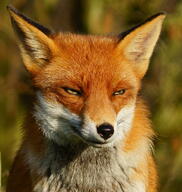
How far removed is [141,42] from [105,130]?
145 centimetres

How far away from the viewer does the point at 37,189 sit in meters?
6.64

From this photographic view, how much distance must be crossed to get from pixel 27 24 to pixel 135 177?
6.76 ft

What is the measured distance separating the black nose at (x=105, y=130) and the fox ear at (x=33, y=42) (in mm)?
1191

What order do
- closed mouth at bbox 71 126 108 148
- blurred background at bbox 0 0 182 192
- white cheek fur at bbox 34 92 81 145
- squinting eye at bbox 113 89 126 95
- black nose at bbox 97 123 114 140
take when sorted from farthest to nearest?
1. blurred background at bbox 0 0 182 192
2. squinting eye at bbox 113 89 126 95
3. white cheek fur at bbox 34 92 81 145
4. closed mouth at bbox 71 126 108 148
5. black nose at bbox 97 123 114 140

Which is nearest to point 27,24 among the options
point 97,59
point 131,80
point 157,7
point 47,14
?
point 97,59

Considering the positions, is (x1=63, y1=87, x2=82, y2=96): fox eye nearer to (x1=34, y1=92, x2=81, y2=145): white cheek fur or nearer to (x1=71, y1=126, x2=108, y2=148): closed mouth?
(x1=34, y1=92, x2=81, y2=145): white cheek fur

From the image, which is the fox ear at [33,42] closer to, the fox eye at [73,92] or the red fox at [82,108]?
the red fox at [82,108]

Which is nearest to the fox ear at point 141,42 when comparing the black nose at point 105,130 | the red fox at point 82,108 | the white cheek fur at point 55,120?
the red fox at point 82,108

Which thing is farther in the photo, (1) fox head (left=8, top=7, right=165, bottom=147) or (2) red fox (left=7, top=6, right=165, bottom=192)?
(2) red fox (left=7, top=6, right=165, bottom=192)

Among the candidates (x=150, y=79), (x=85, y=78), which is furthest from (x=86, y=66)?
(x=150, y=79)

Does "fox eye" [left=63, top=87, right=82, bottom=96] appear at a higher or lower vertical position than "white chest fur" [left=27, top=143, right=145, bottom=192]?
higher

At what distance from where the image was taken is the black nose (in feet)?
19.4

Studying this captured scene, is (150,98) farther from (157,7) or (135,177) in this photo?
(135,177)

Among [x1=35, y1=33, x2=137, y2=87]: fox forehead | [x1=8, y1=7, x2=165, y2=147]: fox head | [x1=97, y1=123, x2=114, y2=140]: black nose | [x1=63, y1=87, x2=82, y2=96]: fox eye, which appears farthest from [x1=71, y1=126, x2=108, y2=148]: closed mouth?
[x1=35, y1=33, x2=137, y2=87]: fox forehead
